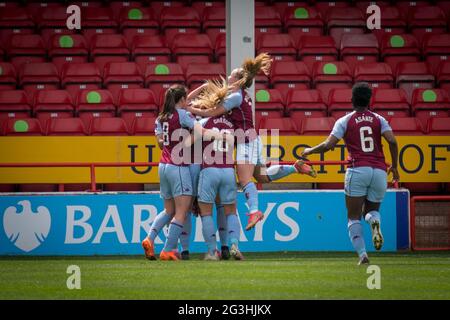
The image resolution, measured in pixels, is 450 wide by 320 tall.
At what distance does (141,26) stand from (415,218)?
685 cm

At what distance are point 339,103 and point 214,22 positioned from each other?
11.4 feet

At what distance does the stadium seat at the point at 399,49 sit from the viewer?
60.9ft

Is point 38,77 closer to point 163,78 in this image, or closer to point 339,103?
point 163,78

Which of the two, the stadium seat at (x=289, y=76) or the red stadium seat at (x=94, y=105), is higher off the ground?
the stadium seat at (x=289, y=76)

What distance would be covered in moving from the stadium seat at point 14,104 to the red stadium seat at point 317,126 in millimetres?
4472

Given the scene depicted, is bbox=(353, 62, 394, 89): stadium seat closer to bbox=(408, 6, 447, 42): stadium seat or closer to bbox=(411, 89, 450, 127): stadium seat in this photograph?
bbox=(411, 89, 450, 127): stadium seat

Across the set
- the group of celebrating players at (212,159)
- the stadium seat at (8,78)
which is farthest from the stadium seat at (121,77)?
the group of celebrating players at (212,159)

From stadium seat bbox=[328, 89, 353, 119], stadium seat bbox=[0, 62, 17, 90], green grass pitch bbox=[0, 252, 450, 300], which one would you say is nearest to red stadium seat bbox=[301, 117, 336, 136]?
stadium seat bbox=[328, 89, 353, 119]

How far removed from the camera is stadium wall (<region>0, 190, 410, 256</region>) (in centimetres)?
1377

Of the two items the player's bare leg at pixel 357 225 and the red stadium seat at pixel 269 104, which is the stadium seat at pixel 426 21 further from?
the player's bare leg at pixel 357 225

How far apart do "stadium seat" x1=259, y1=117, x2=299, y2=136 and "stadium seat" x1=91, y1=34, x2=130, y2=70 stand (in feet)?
11.3
